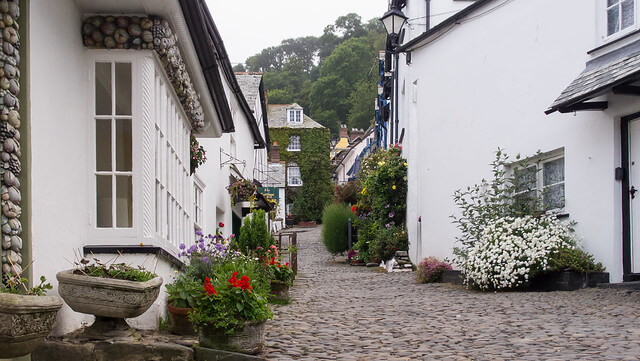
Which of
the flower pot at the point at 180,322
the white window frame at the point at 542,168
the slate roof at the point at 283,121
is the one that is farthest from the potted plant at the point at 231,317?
the slate roof at the point at 283,121

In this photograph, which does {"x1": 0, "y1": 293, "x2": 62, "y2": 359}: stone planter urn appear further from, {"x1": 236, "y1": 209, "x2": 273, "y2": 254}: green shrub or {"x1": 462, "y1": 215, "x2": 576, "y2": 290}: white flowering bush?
{"x1": 236, "y1": 209, "x2": 273, "y2": 254}: green shrub

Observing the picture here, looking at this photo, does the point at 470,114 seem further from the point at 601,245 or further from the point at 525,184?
the point at 601,245

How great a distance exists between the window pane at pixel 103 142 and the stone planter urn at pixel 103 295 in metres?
1.24

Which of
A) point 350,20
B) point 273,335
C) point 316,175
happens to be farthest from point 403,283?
point 350,20

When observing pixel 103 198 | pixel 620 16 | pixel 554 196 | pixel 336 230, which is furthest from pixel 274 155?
pixel 103 198

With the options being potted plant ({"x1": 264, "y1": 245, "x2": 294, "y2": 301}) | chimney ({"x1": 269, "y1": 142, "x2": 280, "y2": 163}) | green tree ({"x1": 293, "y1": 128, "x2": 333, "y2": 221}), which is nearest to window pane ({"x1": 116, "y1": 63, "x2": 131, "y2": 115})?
potted plant ({"x1": 264, "y1": 245, "x2": 294, "y2": 301})

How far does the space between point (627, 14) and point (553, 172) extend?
275cm

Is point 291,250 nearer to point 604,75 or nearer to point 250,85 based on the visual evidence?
point 604,75

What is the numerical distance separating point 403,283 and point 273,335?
264 inches

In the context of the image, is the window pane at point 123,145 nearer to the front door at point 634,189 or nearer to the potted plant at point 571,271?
the potted plant at point 571,271

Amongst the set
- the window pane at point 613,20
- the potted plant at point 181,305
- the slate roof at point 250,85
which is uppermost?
the slate roof at point 250,85

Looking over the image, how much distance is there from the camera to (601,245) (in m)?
9.30

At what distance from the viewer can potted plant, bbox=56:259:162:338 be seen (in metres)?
4.73

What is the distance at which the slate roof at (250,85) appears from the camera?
1040 inches
